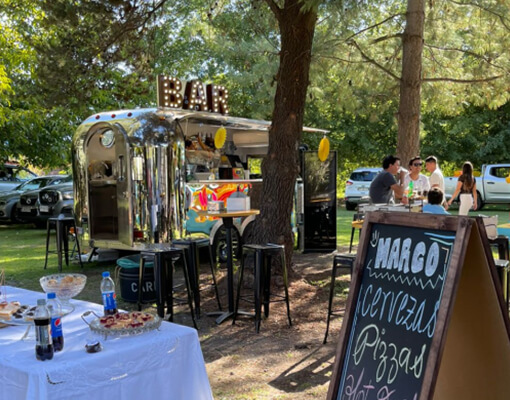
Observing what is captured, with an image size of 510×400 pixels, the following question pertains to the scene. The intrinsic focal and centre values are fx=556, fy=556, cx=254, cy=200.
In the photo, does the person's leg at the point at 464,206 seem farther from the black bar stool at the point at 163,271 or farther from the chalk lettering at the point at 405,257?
the chalk lettering at the point at 405,257

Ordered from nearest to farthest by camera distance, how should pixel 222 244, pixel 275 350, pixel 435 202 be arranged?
pixel 275 350 < pixel 435 202 < pixel 222 244

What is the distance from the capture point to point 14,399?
Result: 7.90 ft

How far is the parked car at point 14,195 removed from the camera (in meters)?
15.2

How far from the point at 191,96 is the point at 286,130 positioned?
7.44 ft

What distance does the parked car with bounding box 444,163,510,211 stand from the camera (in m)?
18.6

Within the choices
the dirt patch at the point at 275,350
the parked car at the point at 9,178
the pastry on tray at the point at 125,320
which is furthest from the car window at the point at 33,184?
the pastry on tray at the point at 125,320

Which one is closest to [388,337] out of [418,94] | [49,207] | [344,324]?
[344,324]

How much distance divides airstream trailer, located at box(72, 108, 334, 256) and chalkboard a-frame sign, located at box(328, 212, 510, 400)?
5388 mm

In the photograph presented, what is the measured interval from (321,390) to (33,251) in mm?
8508

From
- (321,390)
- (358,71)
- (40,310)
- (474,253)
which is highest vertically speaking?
(358,71)

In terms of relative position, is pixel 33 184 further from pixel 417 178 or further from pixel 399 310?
pixel 399 310

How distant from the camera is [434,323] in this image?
2.58 meters

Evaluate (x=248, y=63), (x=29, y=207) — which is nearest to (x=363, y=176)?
(x=248, y=63)

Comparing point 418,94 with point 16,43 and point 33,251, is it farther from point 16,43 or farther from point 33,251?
point 16,43
